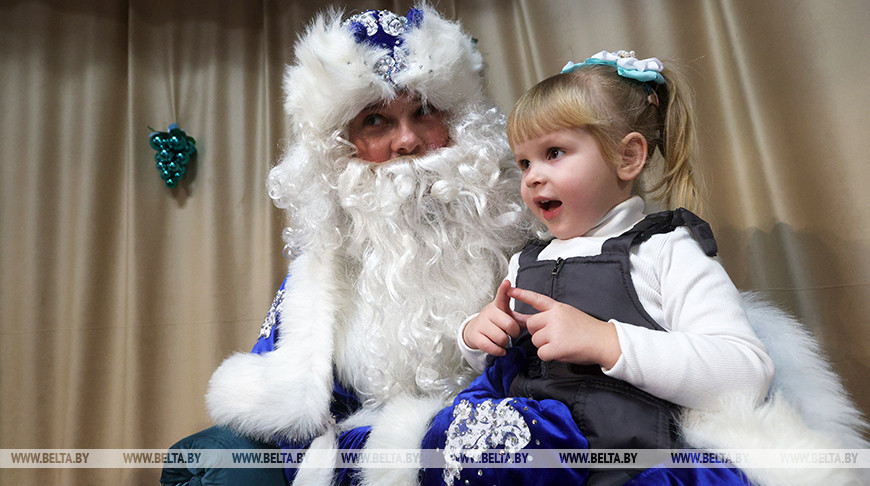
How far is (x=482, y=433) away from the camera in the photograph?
1.05 meters

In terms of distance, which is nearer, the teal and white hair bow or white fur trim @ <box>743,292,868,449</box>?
white fur trim @ <box>743,292,868,449</box>

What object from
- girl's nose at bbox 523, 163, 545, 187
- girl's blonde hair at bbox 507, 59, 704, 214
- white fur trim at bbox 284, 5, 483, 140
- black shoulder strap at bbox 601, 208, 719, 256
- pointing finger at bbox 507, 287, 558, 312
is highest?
white fur trim at bbox 284, 5, 483, 140

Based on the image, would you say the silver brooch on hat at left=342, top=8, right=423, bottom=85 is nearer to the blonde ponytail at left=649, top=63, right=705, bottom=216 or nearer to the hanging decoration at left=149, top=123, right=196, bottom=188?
the blonde ponytail at left=649, top=63, right=705, bottom=216

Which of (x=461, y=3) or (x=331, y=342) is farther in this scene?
(x=461, y=3)

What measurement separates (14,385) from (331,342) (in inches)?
63.1

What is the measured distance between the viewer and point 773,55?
5.53 ft

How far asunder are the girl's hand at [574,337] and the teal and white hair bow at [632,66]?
55cm

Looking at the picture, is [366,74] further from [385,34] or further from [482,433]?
[482,433]

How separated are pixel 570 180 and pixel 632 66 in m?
0.33

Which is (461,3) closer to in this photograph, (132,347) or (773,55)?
(773,55)

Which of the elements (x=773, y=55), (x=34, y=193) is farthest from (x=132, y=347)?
(x=773, y=55)

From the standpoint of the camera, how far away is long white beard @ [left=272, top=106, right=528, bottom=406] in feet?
4.84

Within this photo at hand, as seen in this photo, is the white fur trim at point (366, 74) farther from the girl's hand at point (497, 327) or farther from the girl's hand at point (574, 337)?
the girl's hand at point (574, 337)

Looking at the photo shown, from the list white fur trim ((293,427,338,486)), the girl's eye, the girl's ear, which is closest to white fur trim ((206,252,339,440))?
white fur trim ((293,427,338,486))
